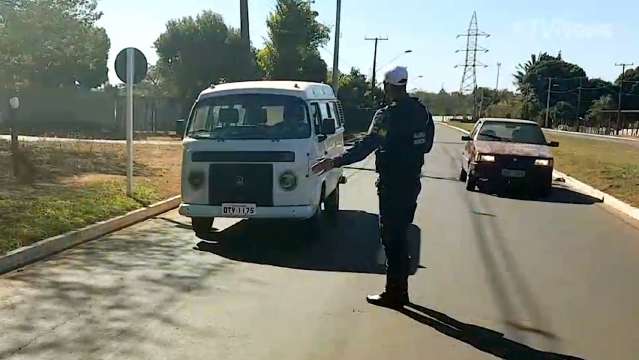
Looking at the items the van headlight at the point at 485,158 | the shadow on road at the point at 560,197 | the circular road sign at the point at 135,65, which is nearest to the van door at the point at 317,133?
the circular road sign at the point at 135,65

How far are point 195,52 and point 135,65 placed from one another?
115ft

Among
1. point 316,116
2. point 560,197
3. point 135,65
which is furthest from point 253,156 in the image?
point 560,197

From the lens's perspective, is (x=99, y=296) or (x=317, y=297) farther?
(x=317, y=297)

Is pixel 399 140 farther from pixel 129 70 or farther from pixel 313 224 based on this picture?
pixel 129 70

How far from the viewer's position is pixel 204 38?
48.4 meters

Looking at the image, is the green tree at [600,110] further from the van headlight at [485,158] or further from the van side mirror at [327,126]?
the van side mirror at [327,126]

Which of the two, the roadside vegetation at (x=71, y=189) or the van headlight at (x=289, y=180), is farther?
the roadside vegetation at (x=71, y=189)

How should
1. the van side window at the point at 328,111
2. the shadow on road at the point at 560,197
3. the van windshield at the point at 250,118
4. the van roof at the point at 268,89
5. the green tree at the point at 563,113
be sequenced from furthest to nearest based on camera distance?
the green tree at the point at 563,113 → the shadow on road at the point at 560,197 → the van side window at the point at 328,111 → the van roof at the point at 268,89 → the van windshield at the point at 250,118

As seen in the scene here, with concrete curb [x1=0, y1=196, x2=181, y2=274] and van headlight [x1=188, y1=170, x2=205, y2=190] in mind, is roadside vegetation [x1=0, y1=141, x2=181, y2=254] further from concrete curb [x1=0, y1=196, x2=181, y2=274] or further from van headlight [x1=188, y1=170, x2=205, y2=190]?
van headlight [x1=188, y1=170, x2=205, y2=190]

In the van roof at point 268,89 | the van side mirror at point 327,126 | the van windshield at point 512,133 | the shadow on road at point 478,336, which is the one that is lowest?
the shadow on road at point 478,336

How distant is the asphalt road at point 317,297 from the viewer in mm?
5902

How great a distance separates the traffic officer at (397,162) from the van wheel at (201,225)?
164 inches

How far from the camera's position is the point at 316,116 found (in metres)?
11.1

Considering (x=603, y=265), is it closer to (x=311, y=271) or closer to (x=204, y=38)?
(x=311, y=271)
